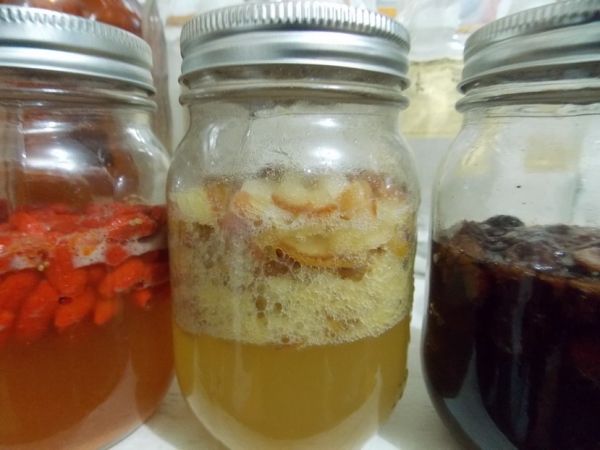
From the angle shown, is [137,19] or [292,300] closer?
[292,300]

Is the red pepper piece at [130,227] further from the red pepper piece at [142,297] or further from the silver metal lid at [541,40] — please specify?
the silver metal lid at [541,40]

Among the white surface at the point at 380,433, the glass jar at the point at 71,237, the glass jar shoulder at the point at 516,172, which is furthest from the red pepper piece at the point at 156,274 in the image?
the glass jar shoulder at the point at 516,172

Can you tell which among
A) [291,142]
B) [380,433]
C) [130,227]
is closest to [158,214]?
[130,227]

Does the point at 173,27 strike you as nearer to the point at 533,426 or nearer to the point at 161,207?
the point at 161,207

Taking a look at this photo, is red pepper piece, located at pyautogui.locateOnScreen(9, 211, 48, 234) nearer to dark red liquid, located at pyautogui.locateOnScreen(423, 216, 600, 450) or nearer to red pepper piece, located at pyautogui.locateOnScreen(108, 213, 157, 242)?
red pepper piece, located at pyautogui.locateOnScreen(108, 213, 157, 242)

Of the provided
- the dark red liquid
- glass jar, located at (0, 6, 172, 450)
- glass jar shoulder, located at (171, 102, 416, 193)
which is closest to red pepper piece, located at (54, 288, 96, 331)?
glass jar, located at (0, 6, 172, 450)

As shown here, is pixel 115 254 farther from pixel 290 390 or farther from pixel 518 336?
pixel 518 336

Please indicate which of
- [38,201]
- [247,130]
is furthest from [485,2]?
[38,201]
